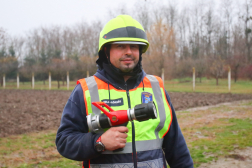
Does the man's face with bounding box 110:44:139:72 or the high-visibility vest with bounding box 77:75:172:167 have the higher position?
the man's face with bounding box 110:44:139:72

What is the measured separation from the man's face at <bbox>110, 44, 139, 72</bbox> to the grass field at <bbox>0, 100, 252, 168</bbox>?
3.15 metres

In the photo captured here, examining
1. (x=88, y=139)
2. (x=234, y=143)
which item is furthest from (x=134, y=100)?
(x=234, y=143)

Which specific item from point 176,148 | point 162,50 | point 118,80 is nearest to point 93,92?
point 118,80

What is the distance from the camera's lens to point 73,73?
37094 millimetres

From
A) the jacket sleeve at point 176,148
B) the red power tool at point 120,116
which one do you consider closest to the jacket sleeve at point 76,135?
the red power tool at point 120,116

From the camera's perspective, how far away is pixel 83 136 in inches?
72.1

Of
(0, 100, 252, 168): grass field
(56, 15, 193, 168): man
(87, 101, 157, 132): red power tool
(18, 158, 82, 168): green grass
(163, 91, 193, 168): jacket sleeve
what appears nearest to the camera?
(87, 101, 157, 132): red power tool

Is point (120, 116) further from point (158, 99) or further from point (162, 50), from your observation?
point (162, 50)

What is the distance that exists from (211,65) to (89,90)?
1377 inches

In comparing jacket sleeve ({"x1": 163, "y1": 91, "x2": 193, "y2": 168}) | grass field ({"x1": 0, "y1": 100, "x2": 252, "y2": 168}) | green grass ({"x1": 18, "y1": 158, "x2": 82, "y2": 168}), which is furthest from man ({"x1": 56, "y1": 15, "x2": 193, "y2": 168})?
grass field ({"x1": 0, "y1": 100, "x2": 252, "y2": 168})

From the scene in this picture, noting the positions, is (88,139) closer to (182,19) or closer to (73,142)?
(73,142)

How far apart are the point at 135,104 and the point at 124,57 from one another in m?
0.44

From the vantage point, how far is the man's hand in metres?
1.71

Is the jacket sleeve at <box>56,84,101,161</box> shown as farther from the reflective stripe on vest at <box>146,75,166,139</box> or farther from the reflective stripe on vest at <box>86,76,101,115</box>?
the reflective stripe on vest at <box>146,75,166,139</box>
